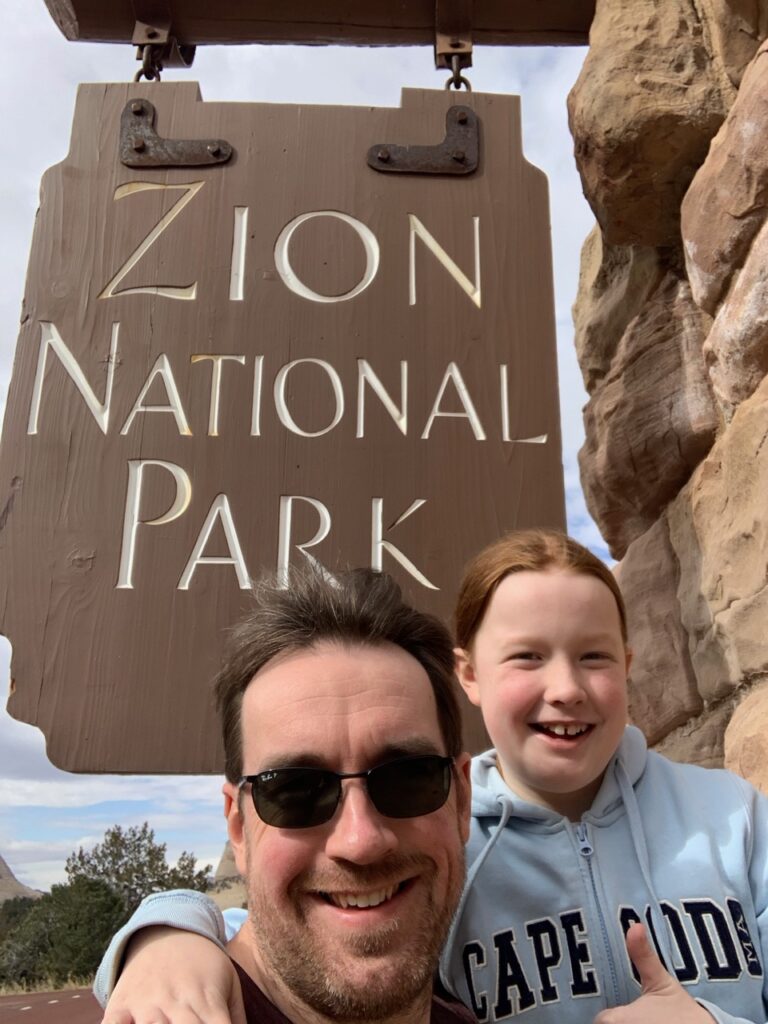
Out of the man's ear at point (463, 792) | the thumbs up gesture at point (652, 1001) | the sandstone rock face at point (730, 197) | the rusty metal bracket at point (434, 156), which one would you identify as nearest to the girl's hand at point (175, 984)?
the man's ear at point (463, 792)

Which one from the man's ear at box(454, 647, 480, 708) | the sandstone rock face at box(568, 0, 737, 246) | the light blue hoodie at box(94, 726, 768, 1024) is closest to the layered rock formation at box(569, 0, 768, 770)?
the sandstone rock face at box(568, 0, 737, 246)

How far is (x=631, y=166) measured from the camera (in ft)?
6.45

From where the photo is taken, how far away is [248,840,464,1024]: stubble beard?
911 mm

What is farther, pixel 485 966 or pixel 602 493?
pixel 602 493

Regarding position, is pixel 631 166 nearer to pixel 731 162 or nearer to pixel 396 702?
pixel 731 162

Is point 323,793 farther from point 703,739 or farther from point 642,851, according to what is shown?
point 703,739

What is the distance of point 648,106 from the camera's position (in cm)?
189

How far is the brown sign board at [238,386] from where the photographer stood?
1782 mm

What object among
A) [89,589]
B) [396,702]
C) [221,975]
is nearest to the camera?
[221,975]

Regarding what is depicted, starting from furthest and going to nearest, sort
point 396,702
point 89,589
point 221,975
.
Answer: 1. point 89,589
2. point 396,702
3. point 221,975

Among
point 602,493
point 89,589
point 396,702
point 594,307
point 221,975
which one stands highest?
point 594,307

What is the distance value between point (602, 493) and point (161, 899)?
1.58m

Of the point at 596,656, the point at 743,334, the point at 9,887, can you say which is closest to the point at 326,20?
the point at 743,334

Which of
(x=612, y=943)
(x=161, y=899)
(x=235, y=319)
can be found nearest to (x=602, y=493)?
(x=235, y=319)
